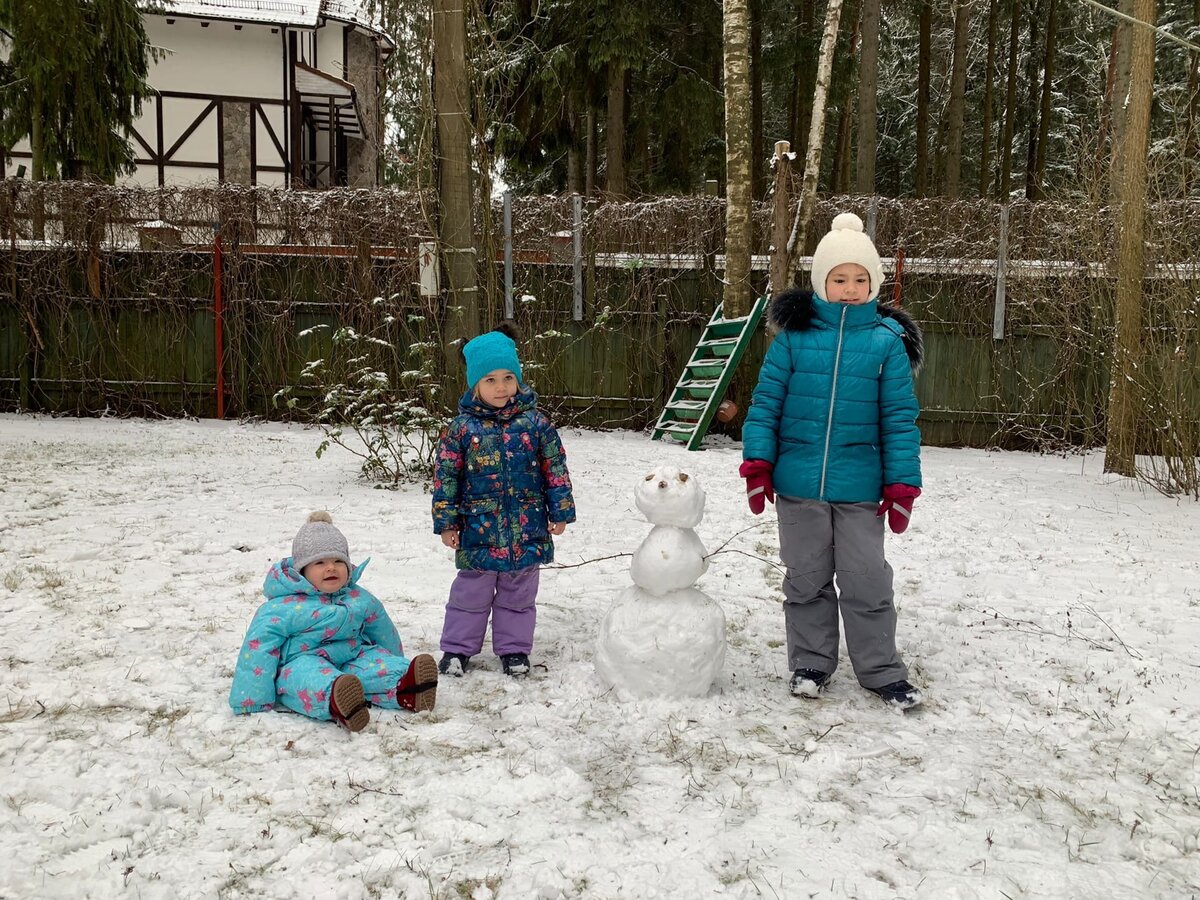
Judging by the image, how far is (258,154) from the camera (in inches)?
667

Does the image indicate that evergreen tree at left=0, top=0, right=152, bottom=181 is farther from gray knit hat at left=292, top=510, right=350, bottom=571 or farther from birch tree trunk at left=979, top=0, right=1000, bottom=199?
birch tree trunk at left=979, top=0, right=1000, bottom=199

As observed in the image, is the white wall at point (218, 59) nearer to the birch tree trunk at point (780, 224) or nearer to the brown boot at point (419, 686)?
the birch tree trunk at point (780, 224)

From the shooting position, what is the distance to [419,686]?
2.81 m

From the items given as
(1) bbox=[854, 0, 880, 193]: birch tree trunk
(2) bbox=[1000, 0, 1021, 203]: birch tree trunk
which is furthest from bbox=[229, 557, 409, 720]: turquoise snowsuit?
(2) bbox=[1000, 0, 1021, 203]: birch tree trunk

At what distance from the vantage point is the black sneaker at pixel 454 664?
10.5ft

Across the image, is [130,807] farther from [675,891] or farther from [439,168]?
[439,168]

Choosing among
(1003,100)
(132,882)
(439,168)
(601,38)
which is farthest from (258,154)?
(132,882)

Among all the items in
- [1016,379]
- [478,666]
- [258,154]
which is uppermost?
[258,154]

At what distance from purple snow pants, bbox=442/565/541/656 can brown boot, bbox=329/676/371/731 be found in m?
0.60

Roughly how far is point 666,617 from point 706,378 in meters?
6.09

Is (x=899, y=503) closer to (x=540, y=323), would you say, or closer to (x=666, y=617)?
(x=666, y=617)

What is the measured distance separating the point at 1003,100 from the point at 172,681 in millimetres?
21556

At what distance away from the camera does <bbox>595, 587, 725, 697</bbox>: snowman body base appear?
295cm

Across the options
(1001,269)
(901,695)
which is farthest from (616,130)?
(901,695)
